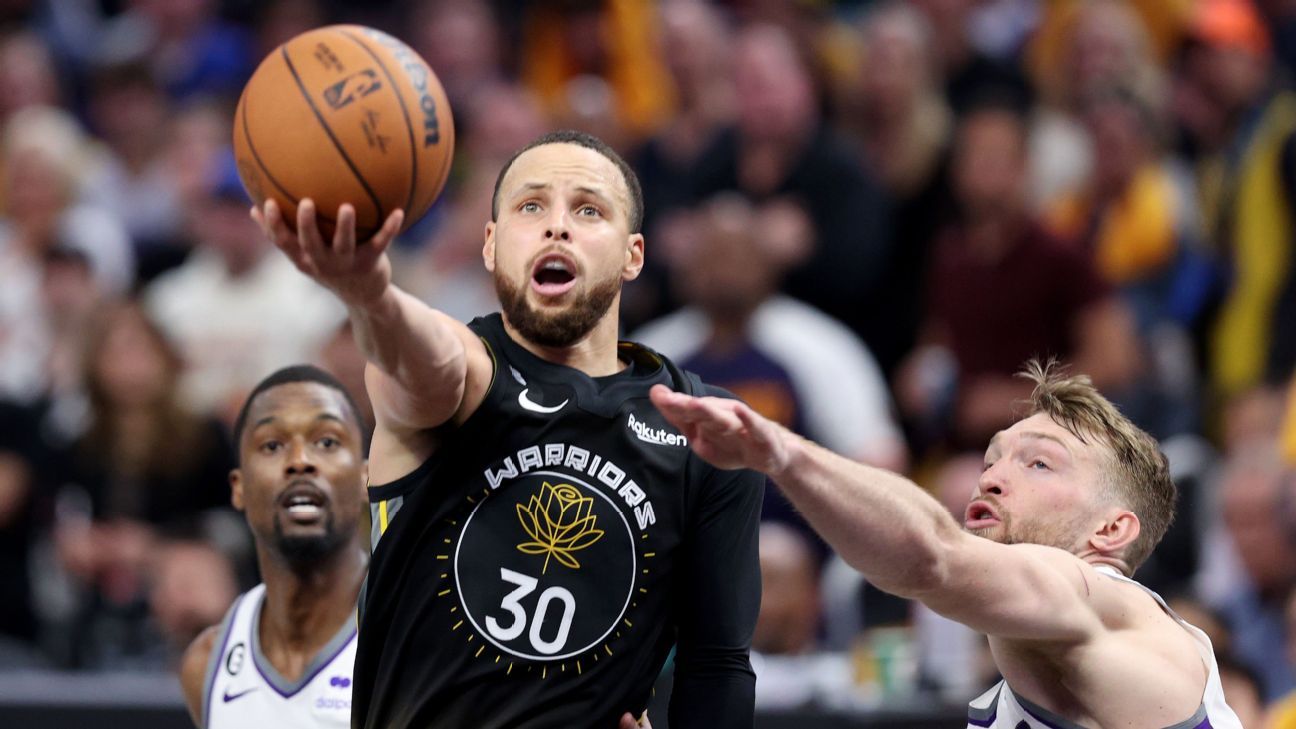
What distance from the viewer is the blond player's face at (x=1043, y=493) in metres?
4.89

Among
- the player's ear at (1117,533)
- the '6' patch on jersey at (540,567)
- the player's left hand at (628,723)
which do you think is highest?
the player's ear at (1117,533)

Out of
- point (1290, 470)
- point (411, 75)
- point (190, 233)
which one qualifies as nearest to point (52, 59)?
point (190, 233)

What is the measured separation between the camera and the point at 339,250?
154 inches

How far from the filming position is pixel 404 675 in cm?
455

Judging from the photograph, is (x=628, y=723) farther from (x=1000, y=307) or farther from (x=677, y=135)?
(x=677, y=135)

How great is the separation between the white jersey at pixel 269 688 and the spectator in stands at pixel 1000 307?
431cm

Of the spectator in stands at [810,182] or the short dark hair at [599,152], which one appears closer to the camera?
the short dark hair at [599,152]

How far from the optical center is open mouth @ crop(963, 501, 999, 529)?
16.2 ft

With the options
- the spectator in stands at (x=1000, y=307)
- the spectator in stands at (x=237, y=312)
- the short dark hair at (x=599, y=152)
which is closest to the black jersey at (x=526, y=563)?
the short dark hair at (x=599, y=152)

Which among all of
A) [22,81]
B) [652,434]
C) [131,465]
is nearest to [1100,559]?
[652,434]

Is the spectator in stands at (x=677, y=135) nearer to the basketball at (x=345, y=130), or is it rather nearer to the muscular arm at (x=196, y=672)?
the muscular arm at (x=196, y=672)

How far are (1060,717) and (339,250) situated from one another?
211 centimetres

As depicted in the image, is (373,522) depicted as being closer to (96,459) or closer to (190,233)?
(96,459)

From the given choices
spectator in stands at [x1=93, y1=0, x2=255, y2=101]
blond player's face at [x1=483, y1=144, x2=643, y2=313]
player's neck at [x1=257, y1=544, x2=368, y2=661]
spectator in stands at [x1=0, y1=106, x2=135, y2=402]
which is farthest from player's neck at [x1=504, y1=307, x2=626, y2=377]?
spectator in stands at [x1=93, y1=0, x2=255, y2=101]
